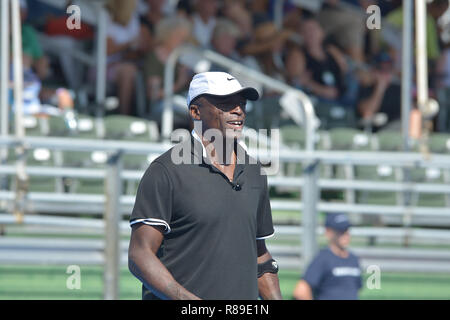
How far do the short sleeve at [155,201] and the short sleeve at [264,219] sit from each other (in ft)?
1.51

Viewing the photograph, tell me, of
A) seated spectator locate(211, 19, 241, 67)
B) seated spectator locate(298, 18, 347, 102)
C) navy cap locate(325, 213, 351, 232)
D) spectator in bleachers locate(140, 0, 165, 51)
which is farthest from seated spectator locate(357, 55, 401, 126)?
navy cap locate(325, 213, 351, 232)

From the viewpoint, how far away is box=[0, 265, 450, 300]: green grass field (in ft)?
24.9

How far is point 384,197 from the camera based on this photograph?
379 inches

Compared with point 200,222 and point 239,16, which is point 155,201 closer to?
point 200,222

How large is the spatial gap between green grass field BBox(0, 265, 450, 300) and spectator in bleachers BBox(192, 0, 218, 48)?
4.37 m

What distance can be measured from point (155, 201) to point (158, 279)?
293 mm

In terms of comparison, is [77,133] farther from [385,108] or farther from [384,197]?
[385,108]

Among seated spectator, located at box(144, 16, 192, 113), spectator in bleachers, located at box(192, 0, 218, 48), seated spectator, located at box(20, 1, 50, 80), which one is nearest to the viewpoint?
seated spectator, located at box(20, 1, 50, 80)

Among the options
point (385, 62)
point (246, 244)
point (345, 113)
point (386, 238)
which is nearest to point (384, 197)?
point (386, 238)

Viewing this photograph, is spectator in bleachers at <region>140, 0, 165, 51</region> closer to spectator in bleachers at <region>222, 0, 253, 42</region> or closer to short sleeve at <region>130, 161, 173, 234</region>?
spectator in bleachers at <region>222, 0, 253, 42</region>

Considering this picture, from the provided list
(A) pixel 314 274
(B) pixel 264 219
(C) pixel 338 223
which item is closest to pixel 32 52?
(C) pixel 338 223

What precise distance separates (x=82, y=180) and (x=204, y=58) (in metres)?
2.87

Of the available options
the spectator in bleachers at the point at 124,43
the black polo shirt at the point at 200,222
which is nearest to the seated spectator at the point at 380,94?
the spectator in bleachers at the point at 124,43

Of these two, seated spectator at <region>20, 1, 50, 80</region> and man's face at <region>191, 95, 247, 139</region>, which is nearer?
man's face at <region>191, 95, 247, 139</region>
